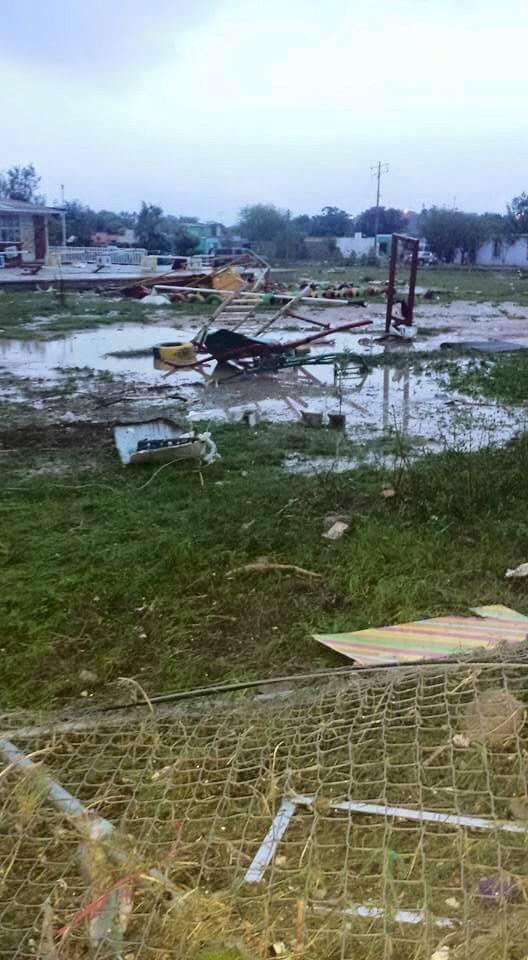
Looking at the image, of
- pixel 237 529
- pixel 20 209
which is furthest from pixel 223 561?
pixel 20 209

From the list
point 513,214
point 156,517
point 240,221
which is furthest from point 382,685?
point 240,221

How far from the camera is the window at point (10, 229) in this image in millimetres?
39125

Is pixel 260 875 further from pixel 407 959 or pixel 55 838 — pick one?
pixel 55 838

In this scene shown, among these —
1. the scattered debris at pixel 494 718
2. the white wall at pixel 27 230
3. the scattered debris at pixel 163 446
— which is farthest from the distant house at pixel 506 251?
the scattered debris at pixel 494 718

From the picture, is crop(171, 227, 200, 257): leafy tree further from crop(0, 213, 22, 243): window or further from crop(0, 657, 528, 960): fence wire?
crop(0, 657, 528, 960): fence wire

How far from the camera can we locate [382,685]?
3010 mm

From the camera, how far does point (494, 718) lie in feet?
8.87

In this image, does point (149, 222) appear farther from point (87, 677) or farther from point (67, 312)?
point (87, 677)

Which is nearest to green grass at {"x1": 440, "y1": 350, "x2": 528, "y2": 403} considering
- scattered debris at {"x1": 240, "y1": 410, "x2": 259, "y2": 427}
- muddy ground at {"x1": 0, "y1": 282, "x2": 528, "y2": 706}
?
muddy ground at {"x1": 0, "y1": 282, "x2": 528, "y2": 706}

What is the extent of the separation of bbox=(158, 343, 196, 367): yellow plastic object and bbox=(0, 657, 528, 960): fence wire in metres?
8.93

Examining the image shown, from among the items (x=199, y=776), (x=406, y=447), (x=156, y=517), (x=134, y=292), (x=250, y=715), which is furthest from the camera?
(x=134, y=292)

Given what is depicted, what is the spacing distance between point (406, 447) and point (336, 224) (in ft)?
259

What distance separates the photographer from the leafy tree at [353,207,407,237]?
75.0 m

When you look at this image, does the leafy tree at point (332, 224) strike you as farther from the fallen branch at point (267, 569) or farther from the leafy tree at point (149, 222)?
the fallen branch at point (267, 569)
